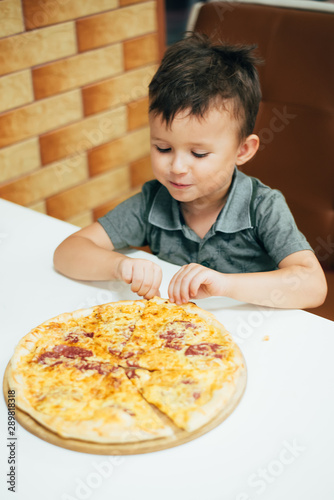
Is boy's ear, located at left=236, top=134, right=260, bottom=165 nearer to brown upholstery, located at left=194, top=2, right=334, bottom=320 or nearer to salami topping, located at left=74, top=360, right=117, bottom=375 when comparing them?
brown upholstery, located at left=194, top=2, right=334, bottom=320

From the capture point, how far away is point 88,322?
0.97 m

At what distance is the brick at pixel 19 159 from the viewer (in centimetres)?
186

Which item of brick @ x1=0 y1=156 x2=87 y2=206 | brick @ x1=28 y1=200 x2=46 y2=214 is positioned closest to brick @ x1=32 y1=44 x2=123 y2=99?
brick @ x1=0 y1=156 x2=87 y2=206

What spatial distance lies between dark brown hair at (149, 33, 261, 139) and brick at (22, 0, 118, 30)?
Answer: 2.46 ft

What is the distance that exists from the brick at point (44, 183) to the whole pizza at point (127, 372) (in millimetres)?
1071

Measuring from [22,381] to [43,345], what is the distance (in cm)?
9

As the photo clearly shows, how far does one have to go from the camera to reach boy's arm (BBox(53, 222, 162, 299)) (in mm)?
1053

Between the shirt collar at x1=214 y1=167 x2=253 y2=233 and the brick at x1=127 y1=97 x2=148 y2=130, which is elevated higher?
the shirt collar at x1=214 y1=167 x2=253 y2=233

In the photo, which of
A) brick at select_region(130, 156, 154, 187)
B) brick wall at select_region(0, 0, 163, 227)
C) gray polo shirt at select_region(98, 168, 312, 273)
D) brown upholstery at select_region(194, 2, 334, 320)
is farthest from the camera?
brick at select_region(130, 156, 154, 187)

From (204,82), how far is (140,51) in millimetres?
1207

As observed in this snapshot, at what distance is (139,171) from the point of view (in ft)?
8.18

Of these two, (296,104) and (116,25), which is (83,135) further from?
(296,104)

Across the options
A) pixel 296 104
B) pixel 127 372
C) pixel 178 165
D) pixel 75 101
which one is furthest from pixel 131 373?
pixel 75 101

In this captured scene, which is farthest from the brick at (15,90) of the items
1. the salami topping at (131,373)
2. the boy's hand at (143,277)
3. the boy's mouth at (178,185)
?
the salami topping at (131,373)
